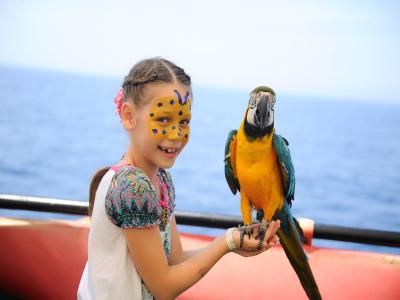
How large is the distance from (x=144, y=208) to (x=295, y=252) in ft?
0.78

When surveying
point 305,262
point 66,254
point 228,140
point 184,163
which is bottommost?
point 184,163

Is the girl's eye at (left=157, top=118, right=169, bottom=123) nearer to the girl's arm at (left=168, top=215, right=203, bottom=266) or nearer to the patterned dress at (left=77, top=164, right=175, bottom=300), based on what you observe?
the patterned dress at (left=77, top=164, right=175, bottom=300)

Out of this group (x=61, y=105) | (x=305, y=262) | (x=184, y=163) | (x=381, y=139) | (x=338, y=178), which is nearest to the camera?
(x=305, y=262)

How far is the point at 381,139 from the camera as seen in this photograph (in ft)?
38.0

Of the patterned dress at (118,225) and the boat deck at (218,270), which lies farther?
the boat deck at (218,270)

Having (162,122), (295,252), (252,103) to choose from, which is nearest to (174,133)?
(162,122)

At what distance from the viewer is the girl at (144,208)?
2.34 feet

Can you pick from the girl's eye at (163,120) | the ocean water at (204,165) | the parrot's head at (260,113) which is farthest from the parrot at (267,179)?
the ocean water at (204,165)

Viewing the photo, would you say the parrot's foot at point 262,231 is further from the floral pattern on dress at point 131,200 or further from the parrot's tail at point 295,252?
the floral pattern on dress at point 131,200

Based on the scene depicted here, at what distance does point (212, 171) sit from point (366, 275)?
20.1 ft

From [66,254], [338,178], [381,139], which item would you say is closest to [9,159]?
[338,178]

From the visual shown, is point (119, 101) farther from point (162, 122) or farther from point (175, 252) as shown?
point (175, 252)

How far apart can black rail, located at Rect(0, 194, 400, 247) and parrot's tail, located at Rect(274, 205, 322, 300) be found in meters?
0.47

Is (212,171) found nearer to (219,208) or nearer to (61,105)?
(219,208)
